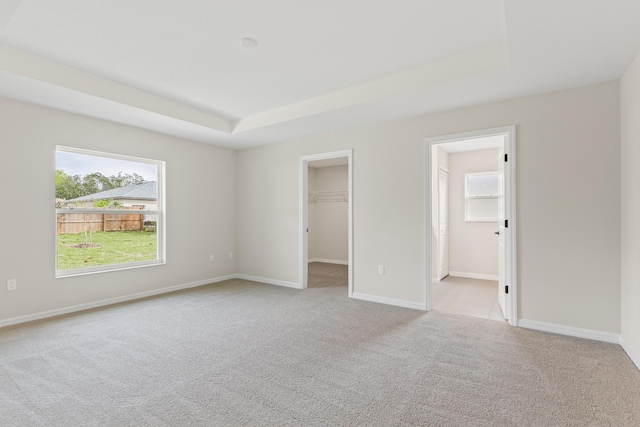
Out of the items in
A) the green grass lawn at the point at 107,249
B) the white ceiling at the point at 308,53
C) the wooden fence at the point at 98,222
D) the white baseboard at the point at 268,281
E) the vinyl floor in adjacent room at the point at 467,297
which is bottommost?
the vinyl floor in adjacent room at the point at 467,297

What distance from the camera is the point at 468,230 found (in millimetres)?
5965

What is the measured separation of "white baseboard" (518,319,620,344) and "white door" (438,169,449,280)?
7.39 ft

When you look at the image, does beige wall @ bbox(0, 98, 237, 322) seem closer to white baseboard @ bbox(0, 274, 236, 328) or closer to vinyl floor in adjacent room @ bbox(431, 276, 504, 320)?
white baseboard @ bbox(0, 274, 236, 328)

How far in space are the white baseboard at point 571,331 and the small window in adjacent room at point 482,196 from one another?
2.82 meters

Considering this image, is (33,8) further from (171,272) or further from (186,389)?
(171,272)

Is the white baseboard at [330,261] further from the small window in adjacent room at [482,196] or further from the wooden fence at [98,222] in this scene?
the wooden fence at [98,222]

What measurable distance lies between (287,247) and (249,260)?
93 centimetres

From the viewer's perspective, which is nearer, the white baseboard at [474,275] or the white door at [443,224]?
the white door at [443,224]

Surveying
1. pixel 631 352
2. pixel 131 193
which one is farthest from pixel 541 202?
pixel 131 193

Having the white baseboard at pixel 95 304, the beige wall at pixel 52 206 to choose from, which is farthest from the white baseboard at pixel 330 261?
the white baseboard at pixel 95 304

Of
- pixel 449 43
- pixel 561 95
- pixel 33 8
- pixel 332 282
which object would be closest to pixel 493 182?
pixel 561 95

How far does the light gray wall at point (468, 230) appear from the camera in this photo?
18.8 ft

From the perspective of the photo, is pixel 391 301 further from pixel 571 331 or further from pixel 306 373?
pixel 306 373

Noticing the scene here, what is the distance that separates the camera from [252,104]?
13.5 ft
